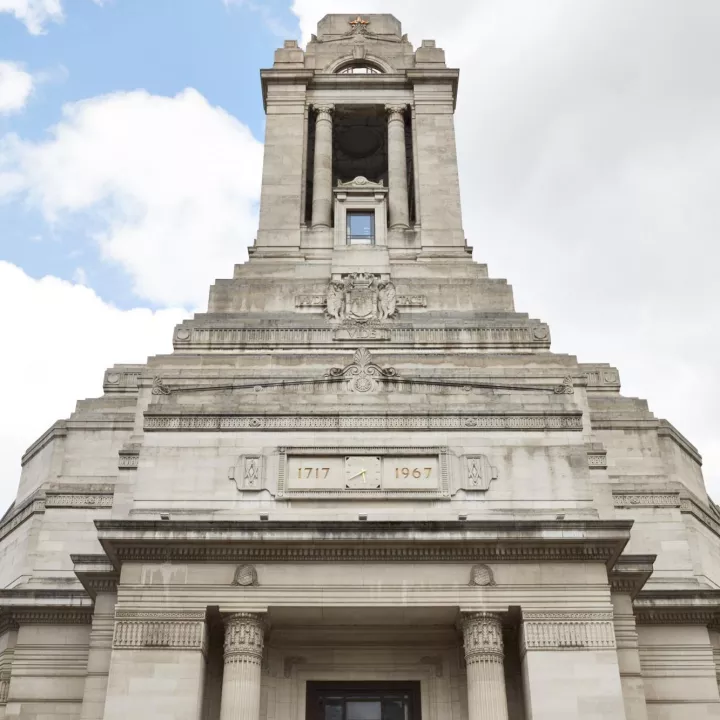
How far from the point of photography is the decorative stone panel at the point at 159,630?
81.4 ft

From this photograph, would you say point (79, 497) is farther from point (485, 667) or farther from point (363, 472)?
point (485, 667)

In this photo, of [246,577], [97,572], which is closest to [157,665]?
[246,577]

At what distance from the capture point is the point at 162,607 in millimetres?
25250

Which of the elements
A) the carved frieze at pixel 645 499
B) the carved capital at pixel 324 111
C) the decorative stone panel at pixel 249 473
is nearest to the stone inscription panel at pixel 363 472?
the decorative stone panel at pixel 249 473

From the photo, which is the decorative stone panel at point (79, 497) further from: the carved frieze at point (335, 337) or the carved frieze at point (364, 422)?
the carved frieze at point (364, 422)

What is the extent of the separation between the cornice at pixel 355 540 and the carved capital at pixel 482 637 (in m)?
1.51

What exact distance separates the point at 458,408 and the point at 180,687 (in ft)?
34.0

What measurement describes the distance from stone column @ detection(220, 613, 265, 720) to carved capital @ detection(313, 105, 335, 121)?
26133 millimetres

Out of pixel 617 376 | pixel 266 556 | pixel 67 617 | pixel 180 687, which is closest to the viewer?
pixel 180 687

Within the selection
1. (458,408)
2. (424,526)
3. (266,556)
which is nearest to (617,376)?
(458,408)

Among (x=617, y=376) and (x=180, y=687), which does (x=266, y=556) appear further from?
(x=617, y=376)

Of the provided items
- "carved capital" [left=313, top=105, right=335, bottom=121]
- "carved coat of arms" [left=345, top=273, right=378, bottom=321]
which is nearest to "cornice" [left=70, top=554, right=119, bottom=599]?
"carved coat of arms" [left=345, top=273, right=378, bottom=321]

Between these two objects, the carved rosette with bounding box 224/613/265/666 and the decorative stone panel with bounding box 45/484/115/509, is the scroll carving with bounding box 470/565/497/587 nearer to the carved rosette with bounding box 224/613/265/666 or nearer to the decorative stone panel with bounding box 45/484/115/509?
the carved rosette with bounding box 224/613/265/666

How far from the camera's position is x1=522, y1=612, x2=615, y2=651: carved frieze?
81.6 ft
